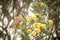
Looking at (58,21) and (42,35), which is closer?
(42,35)

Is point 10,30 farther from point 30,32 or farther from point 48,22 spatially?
point 48,22

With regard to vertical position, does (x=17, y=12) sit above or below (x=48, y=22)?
above

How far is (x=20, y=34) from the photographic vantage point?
1.46 meters

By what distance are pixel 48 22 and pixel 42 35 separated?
13cm

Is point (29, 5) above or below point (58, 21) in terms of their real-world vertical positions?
above

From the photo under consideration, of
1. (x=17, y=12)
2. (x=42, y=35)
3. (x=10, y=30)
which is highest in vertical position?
(x=17, y=12)

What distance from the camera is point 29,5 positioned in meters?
1.56

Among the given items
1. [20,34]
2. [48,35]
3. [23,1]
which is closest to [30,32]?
[20,34]

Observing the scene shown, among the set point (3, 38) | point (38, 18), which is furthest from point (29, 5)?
point (3, 38)

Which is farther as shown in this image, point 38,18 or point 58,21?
point 58,21

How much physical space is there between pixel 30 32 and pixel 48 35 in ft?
0.64

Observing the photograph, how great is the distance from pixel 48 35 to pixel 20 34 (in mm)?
270

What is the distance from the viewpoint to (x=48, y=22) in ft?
4.91

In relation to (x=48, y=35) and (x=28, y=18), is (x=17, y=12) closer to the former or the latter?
(x=28, y=18)
